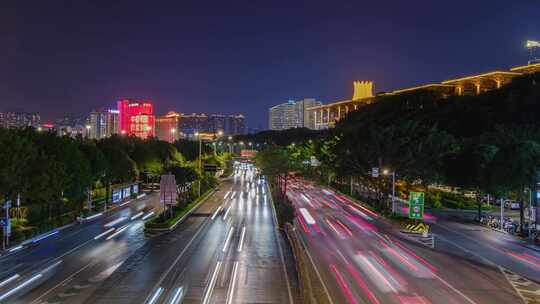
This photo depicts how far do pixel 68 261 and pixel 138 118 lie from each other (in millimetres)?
168824

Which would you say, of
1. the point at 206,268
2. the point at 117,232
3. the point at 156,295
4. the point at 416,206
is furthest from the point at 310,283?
the point at 117,232

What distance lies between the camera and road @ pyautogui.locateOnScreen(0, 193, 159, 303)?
63.2 feet

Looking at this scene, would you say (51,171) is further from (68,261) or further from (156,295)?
(156,295)

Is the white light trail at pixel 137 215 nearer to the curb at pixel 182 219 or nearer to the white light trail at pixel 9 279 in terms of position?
the curb at pixel 182 219

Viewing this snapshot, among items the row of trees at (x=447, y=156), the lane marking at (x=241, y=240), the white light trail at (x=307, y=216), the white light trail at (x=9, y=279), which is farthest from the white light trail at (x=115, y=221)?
the row of trees at (x=447, y=156)

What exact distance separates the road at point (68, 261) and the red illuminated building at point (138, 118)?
149 metres

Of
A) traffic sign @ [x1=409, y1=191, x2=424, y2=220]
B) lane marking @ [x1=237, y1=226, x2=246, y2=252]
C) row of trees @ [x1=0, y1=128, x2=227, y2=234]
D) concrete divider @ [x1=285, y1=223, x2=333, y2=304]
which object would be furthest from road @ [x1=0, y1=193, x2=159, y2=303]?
traffic sign @ [x1=409, y1=191, x2=424, y2=220]

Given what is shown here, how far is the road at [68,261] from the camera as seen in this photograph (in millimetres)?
19250

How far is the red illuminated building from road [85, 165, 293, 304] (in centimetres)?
15165

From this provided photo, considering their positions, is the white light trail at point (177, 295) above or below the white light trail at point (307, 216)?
below

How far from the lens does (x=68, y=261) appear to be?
81.8 feet

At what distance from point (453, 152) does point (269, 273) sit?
30139 mm

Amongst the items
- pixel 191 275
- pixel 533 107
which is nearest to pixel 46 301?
pixel 191 275

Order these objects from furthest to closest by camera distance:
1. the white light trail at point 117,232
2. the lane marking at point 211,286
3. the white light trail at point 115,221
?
the white light trail at point 115,221 < the white light trail at point 117,232 < the lane marking at point 211,286
